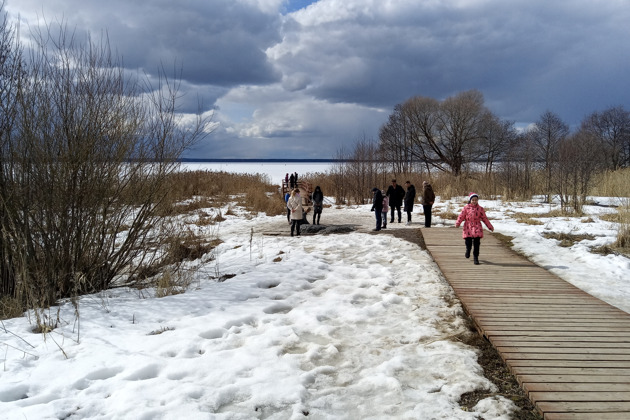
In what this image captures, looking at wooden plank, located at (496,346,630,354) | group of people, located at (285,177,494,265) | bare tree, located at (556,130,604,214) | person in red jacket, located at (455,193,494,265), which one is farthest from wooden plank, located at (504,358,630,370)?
bare tree, located at (556,130,604,214)

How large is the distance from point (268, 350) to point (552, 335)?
3194 mm

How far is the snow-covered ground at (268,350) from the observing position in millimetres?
3271

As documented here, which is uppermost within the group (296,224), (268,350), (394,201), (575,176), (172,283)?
(575,176)

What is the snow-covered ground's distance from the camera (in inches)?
129

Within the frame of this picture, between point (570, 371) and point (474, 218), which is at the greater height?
point (474, 218)

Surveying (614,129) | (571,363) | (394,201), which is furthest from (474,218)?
(614,129)

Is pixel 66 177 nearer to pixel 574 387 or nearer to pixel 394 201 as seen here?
pixel 574 387

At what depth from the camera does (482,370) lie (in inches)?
155

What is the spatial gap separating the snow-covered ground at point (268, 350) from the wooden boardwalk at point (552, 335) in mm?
336

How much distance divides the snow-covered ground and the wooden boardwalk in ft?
1.10

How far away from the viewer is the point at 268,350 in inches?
171

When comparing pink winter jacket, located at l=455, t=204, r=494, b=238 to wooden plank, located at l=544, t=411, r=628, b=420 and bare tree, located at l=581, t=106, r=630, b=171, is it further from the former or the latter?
bare tree, located at l=581, t=106, r=630, b=171

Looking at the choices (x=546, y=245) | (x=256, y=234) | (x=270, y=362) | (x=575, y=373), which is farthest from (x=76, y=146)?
(x=546, y=245)

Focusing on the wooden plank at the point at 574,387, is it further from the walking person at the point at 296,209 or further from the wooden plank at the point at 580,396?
the walking person at the point at 296,209
